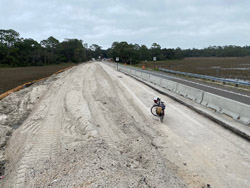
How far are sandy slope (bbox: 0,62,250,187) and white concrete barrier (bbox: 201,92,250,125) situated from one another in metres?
1.22

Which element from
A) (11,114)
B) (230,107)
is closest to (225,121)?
(230,107)

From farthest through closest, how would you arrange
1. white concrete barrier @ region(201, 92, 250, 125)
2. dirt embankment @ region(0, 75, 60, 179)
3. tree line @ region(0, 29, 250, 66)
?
tree line @ region(0, 29, 250, 66)
white concrete barrier @ region(201, 92, 250, 125)
dirt embankment @ region(0, 75, 60, 179)

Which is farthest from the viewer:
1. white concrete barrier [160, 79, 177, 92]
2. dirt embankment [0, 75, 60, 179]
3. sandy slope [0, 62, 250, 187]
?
white concrete barrier [160, 79, 177, 92]

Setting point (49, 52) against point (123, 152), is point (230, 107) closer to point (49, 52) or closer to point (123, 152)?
point (123, 152)

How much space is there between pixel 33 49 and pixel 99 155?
9361 centimetres

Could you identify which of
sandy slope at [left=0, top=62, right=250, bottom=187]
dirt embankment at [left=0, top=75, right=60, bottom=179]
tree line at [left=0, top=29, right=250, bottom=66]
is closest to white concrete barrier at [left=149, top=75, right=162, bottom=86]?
sandy slope at [left=0, top=62, right=250, bottom=187]

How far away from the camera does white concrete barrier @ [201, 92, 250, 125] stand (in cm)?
782

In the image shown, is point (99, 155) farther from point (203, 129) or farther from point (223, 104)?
point (223, 104)

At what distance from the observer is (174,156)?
5465mm

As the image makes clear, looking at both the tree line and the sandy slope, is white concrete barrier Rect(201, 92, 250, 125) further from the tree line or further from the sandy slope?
the tree line

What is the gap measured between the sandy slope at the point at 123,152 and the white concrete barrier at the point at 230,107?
1.22 meters

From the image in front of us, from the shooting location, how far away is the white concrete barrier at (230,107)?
7.82 m

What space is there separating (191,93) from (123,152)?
8514 mm

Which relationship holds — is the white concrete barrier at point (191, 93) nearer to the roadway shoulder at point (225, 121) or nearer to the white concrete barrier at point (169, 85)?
the white concrete barrier at point (169, 85)
